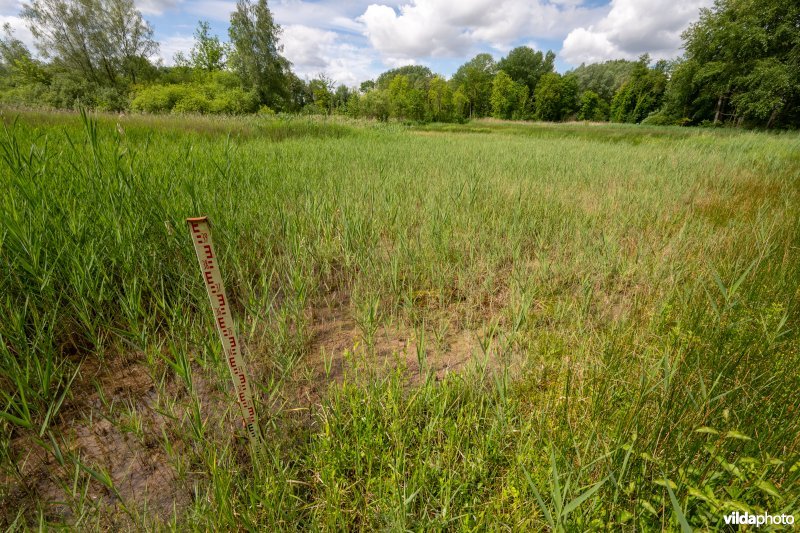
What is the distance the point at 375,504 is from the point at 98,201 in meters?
2.32

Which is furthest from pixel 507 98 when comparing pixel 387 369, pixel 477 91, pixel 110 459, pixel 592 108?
pixel 110 459

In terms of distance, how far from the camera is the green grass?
933 mm

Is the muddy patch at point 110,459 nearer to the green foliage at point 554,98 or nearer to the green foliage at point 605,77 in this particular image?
the green foliage at point 554,98

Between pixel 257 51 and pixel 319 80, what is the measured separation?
1365 cm

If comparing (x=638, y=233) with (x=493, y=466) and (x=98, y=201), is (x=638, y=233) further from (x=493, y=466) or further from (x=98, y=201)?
(x=98, y=201)

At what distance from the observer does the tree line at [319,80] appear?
23766mm

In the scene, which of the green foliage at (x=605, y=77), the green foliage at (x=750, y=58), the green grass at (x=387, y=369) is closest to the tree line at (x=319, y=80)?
the green foliage at (x=750, y=58)

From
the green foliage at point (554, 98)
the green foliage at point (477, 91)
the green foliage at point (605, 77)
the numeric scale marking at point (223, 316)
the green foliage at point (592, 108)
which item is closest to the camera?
the numeric scale marking at point (223, 316)

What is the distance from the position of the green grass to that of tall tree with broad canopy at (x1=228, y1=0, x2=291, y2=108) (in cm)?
3629

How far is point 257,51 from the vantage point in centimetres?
3259

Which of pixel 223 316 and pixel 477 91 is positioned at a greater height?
pixel 477 91

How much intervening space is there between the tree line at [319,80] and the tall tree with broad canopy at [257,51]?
0.11m

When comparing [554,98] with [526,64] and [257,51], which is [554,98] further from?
[257,51]

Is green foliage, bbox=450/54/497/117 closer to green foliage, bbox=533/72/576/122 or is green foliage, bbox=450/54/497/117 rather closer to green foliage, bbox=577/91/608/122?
green foliage, bbox=533/72/576/122
